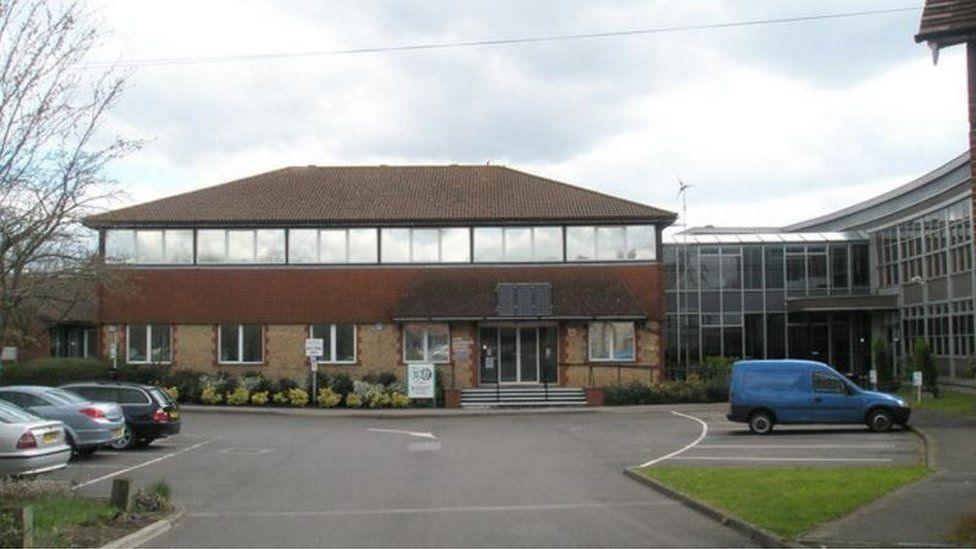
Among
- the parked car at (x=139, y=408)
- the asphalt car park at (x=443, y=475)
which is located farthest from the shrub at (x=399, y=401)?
the parked car at (x=139, y=408)

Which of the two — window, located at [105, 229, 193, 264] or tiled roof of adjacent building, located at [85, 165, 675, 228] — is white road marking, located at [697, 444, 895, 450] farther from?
window, located at [105, 229, 193, 264]

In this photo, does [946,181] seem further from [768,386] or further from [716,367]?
[768,386]

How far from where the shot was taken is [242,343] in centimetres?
4175

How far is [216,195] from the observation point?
4466 cm

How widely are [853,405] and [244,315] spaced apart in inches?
945

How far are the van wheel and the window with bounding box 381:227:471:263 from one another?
57.2 ft

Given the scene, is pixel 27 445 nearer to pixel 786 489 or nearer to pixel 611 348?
pixel 786 489

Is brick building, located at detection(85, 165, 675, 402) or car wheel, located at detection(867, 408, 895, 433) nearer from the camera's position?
car wheel, located at detection(867, 408, 895, 433)

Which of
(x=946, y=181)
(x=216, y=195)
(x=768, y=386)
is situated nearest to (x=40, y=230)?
(x=768, y=386)

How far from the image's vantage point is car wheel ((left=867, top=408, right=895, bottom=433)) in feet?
85.3

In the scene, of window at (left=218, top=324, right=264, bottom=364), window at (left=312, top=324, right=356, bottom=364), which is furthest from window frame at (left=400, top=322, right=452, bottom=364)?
window at (left=218, top=324, right=264, bottom=364)

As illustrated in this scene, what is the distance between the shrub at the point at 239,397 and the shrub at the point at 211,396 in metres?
0.38

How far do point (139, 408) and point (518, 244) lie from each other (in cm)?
2002

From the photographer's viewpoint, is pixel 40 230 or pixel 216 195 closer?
pixel 40 230
